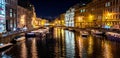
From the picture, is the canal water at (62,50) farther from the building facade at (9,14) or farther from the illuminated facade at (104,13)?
the illuminated facade at (104,13)

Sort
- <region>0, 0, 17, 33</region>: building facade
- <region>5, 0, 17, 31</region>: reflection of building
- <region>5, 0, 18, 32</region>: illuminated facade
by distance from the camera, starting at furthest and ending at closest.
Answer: <region>5, 0, 17, 31</region>: reflection of building → <region>5, 0, 18, 32</region>: illuminated facade → <region>0, 0, 17, 33</region>: building facade

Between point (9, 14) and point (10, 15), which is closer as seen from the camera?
point (9, 14)

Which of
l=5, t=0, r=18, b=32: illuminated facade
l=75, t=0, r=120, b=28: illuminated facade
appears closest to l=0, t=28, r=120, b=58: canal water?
l=5, t=0, r=18, b=32: illuminated facade

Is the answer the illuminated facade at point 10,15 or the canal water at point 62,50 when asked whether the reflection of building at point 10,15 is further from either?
the canal water at point 62,50

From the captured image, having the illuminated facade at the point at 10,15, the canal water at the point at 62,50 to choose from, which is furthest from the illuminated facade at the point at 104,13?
the canal water at the point at 62,50

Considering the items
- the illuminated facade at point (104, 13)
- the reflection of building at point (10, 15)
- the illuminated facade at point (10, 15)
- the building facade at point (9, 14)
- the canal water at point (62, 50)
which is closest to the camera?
the canal water at point (62, 50)

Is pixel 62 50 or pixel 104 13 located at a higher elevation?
pixel 104 13

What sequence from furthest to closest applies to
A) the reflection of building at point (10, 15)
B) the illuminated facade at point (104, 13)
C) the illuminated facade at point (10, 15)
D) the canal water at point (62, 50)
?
1. the illuminated facade at point (104, 13)
2. the reflection of building at point (10, 15)
3. the illuminated facade at point (10, 15)
4. the canal water at point (62, 50)

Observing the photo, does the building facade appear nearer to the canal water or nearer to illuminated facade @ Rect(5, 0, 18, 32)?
illuminated facade @ Rect(5, 0, 18, 32)

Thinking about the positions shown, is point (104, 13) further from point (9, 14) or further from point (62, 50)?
point (62, 50)

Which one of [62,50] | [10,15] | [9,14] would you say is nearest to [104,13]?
[10,15]

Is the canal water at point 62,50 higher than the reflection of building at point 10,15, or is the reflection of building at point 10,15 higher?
the reflection of building at point 10,15

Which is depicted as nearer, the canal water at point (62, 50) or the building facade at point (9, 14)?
the canal water at point (62, 50)

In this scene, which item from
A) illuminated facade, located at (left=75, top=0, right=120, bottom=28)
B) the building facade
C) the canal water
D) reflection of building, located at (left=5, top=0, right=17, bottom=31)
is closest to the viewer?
the canal water
